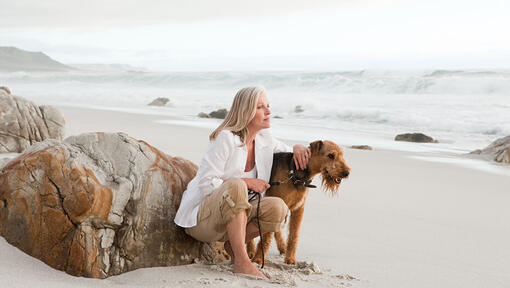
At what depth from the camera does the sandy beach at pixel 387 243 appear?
4.07 m

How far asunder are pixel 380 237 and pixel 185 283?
2.72 meters

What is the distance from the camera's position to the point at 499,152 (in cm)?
1239

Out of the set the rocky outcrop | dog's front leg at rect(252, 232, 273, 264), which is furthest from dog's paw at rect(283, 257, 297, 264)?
the rocky outcrop

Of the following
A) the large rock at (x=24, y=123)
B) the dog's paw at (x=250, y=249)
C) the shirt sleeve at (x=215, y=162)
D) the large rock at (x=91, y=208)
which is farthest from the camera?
the large rock at (x=24, y=123)

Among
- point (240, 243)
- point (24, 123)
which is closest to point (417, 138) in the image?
point (24, 123)

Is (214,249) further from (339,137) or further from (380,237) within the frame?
(339,137)

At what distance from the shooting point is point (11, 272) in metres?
3.82

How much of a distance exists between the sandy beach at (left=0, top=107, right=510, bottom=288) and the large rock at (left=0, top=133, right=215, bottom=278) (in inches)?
4.4

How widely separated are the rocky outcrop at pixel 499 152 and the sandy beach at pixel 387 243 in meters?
1.83

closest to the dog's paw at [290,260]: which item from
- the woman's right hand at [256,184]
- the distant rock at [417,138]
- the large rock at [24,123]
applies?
the woman's right hand at [256,184]

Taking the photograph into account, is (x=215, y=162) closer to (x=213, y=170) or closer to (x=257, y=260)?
(x=213, y=170)

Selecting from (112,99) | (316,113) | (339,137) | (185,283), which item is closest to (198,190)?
(185,283)

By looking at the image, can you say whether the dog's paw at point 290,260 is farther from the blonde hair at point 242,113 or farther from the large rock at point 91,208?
the blonde hair at point 242,113

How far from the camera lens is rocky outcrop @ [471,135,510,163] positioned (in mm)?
12008
